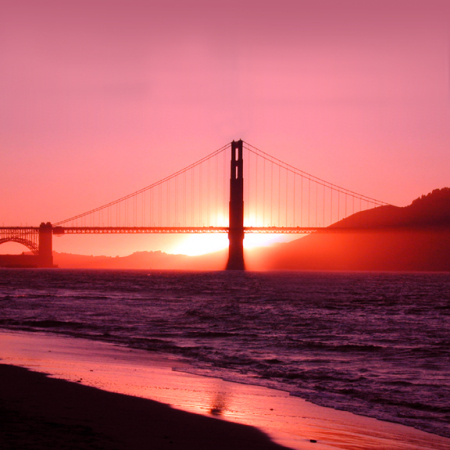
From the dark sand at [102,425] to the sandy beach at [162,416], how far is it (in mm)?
10

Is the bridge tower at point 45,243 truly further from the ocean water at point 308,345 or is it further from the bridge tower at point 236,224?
the ocean water at point 308,345

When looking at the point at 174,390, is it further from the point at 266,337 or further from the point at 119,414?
the point at 266,337

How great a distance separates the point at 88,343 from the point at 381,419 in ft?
30.4

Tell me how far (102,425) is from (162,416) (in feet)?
2.98

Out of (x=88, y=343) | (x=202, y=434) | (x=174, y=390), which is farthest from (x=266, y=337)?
(x=202, y=434)

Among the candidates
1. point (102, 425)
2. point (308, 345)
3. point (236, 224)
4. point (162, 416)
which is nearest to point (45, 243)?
point (236, 224)

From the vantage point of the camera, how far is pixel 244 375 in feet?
37.1

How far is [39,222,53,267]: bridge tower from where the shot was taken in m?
126

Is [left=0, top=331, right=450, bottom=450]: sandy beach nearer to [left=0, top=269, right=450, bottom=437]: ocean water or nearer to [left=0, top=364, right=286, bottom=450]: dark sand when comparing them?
[left=0, top=364, right=286, bottom=450]: dark sand

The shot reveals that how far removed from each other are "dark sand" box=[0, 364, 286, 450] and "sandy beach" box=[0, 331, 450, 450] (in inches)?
0.4

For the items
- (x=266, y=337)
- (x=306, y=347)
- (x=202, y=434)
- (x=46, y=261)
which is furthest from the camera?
(x=46, y=261)

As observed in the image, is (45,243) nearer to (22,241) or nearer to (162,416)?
(22,241)

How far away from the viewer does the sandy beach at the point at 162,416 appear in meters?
6.30

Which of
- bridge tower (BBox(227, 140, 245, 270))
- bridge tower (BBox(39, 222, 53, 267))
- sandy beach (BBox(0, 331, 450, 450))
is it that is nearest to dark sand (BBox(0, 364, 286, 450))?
sandy beach (BBox(0, 331, 450, 450))
